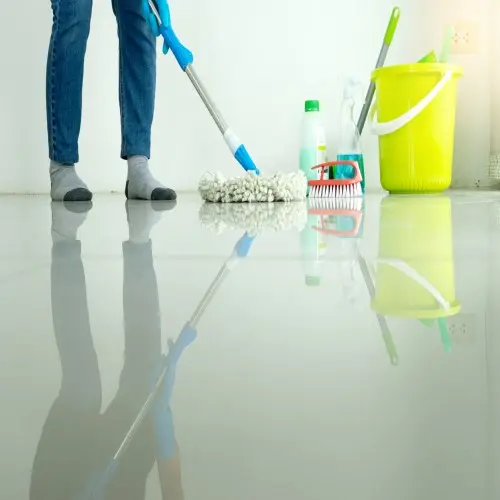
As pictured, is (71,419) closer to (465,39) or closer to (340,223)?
(340,223)

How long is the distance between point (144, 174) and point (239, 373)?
1803 mm

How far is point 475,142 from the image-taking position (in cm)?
286

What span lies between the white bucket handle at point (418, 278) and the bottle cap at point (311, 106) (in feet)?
7.11

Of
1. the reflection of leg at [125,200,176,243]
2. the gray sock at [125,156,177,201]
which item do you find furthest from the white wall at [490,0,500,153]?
the reflection of leg at [125,200,176,243]

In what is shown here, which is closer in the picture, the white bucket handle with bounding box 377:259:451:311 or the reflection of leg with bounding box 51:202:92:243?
the white bucket handle with bounding box 377:259:451:311

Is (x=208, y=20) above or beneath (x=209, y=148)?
above

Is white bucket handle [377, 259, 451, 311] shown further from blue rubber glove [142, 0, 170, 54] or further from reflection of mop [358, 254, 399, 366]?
blue rubber glove [142, 0, 170, 54]

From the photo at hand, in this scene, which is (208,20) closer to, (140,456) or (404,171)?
(404,171)

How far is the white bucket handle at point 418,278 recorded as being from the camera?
0.44 meters

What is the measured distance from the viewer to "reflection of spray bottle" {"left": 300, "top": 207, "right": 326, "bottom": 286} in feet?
1.85

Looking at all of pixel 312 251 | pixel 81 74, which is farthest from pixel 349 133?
pixel 312 251

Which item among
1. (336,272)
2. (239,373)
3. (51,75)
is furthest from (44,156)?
(239,373)

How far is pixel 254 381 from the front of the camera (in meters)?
0.29

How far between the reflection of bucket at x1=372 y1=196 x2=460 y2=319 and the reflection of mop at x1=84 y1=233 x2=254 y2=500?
109 mm
